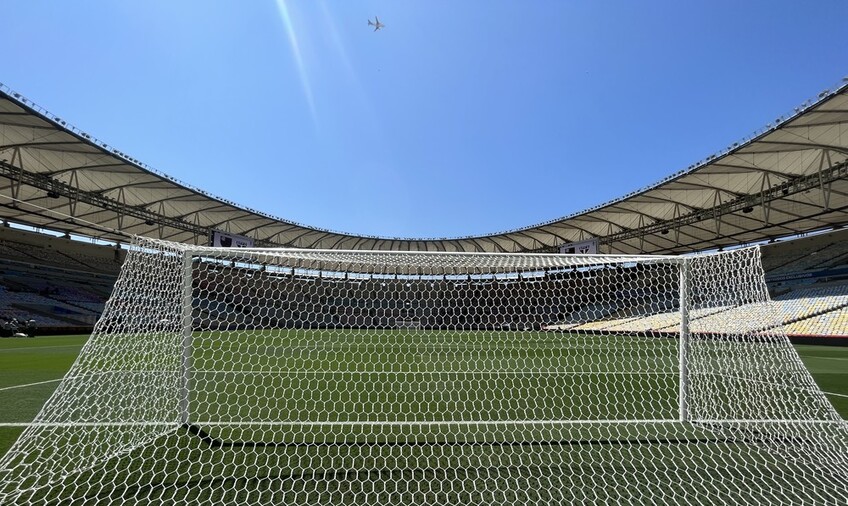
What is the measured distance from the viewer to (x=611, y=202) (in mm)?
20484

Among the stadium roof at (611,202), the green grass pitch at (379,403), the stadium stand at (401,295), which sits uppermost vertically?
the stadium roof at (611,202)

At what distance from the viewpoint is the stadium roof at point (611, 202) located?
12.5 m

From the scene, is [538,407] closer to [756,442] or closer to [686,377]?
[686,377]

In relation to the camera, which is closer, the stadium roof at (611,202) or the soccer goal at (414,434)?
the soccer goal at (414,434)

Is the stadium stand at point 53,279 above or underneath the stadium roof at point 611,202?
underneath

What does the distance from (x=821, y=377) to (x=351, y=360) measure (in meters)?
8.40

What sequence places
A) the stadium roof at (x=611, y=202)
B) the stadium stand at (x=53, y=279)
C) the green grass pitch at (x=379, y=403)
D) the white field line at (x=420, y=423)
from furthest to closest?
the stadium stand at (x=53, y=279), the stadium roof at (x=611, y=202), the white field line at (x=420, y=423), the green grass pitch at (x=379, y=403)

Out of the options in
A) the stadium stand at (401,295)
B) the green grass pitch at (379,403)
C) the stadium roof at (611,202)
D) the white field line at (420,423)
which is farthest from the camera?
the stadium stand at (401,295)

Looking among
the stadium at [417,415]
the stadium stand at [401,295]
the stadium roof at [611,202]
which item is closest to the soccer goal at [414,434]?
the stadium at [417,415]

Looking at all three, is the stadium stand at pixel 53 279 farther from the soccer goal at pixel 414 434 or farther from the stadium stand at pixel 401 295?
the soccer goal at pixel 414 434

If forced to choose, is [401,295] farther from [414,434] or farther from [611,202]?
[414,434]

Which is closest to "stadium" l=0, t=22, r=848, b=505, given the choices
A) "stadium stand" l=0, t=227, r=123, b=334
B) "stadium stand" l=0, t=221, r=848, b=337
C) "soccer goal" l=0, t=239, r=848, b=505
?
"soccer goal" l=0, t=239, r=848, b=505

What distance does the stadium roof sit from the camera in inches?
491

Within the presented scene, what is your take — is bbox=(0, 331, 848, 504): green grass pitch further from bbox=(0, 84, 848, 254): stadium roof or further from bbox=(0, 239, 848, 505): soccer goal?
bbox=(0, 84, 848, 254): stadium roof
